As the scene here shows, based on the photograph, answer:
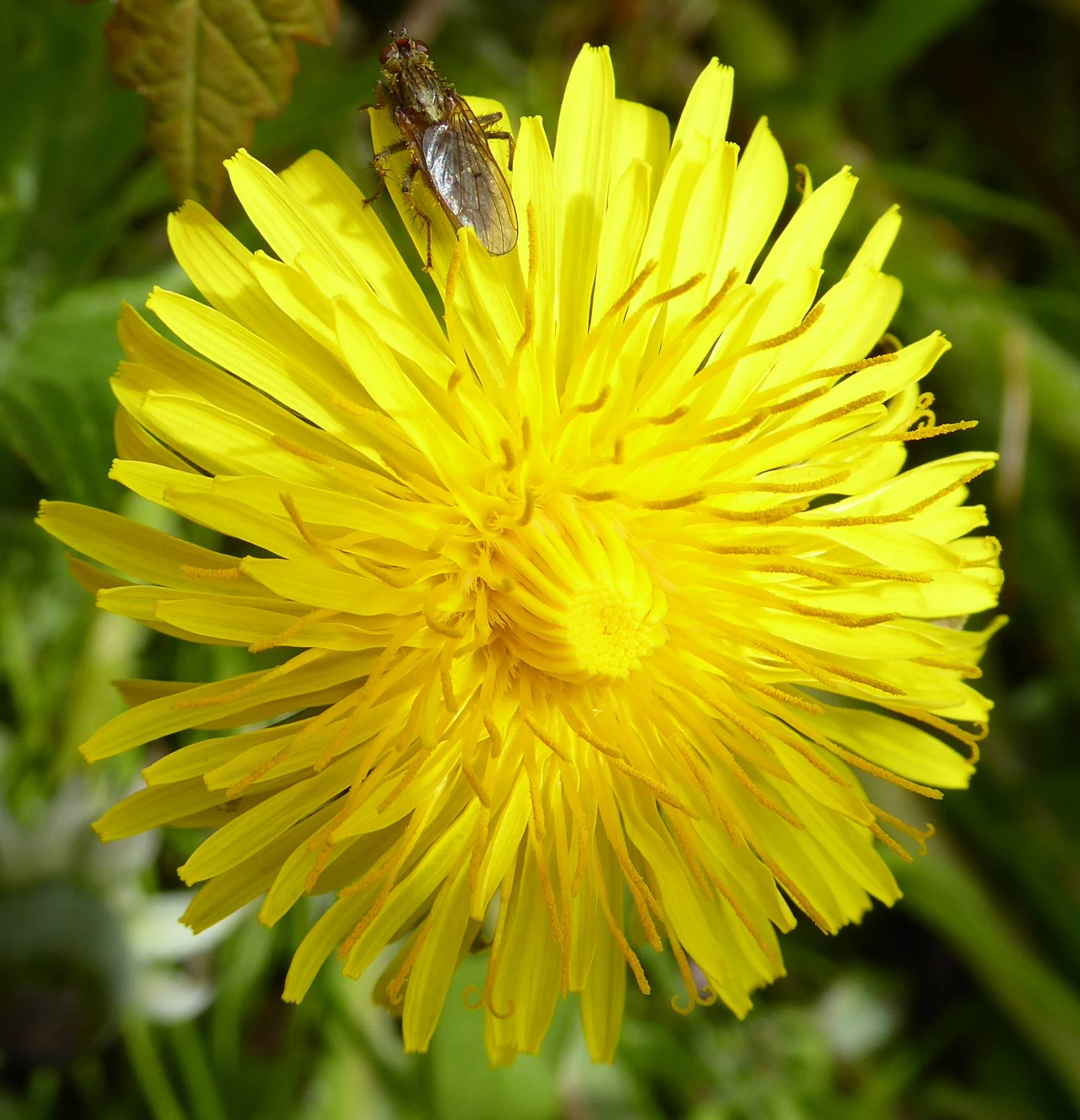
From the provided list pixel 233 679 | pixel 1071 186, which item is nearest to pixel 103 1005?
pixel 233 679

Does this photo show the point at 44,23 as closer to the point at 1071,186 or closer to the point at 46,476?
the point at 46,476

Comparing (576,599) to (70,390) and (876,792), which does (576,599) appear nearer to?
(70,390)

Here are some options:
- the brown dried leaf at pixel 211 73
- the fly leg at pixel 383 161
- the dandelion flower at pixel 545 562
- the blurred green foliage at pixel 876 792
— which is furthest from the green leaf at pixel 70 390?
the fly leg at pixel 383 161

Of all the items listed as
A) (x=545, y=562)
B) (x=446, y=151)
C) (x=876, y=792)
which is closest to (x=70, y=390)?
(x=446, y=151)

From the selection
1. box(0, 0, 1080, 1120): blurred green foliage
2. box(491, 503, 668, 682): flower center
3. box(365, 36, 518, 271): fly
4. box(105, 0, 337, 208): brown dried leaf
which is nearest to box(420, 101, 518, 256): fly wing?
box(365, 36, 518, 271): fly

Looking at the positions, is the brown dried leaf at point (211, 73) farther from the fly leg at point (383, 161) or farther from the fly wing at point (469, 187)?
the fly wing at point (469, 187)

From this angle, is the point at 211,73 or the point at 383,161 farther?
the point at 211,73
